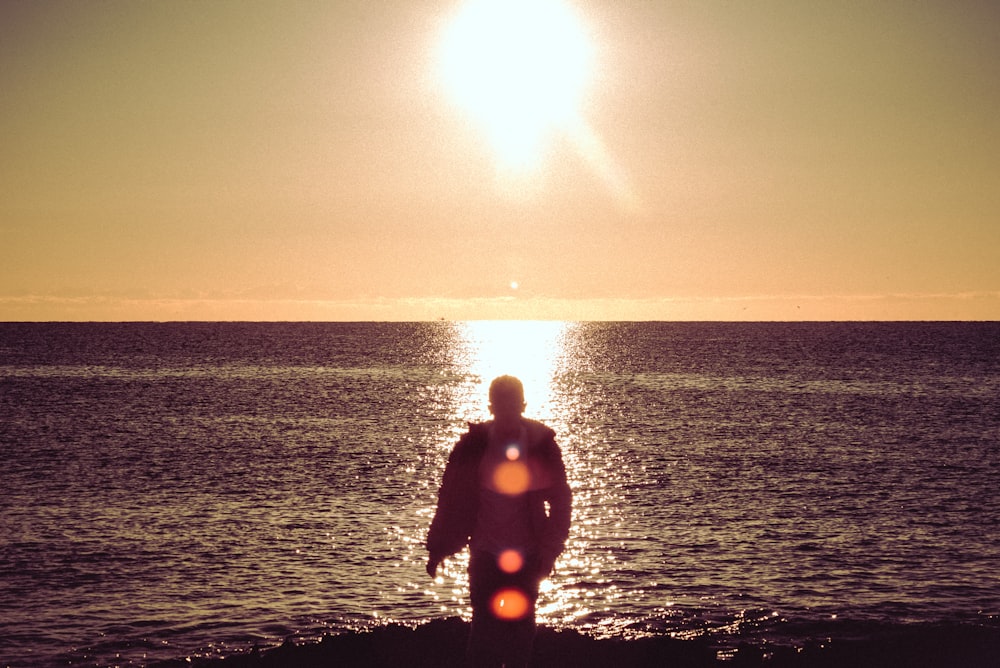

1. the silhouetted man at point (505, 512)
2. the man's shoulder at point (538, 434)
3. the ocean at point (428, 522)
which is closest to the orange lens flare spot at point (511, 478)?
the silhouetted man at point (505, 512)

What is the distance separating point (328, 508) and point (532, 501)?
2899cm

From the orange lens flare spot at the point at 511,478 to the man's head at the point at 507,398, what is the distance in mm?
395

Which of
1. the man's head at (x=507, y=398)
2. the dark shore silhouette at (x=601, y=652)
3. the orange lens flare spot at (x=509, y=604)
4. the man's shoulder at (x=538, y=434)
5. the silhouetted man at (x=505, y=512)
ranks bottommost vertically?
the dark shore silhouette at (x=601, y=652)

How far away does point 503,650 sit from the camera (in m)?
8.48

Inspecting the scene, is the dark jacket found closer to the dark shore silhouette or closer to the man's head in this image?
the man's head

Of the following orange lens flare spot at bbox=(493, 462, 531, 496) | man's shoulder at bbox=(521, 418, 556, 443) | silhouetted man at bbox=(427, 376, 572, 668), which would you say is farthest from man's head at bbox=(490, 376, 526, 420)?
orange lens flare spot at bbox=(493, 462, 531, 496)

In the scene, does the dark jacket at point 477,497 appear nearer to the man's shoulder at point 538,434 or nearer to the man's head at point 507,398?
the man's shoulder at point 538,434

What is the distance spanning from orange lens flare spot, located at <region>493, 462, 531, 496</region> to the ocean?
11.8 m

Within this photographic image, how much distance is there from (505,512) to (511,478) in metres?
0.27

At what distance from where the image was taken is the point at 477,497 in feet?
27.2

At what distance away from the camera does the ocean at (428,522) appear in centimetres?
2216

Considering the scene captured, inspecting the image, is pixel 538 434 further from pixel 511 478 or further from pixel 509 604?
pixel 509 604

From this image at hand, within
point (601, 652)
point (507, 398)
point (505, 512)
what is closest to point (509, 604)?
point (505, 512)

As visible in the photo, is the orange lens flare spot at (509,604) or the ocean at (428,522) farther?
the ocean at (428,522)
